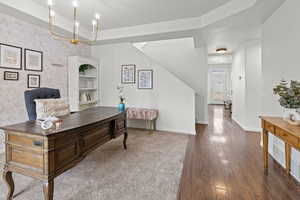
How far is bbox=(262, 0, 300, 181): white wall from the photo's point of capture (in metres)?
2.06

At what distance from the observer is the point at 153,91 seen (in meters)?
4.46

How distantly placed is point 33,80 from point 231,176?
4257mm

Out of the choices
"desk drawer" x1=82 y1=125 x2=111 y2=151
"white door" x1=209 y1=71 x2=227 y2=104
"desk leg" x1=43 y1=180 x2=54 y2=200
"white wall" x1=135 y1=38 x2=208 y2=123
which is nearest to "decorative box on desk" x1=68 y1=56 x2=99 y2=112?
"desk drawer" x1=82 y1=125 x2=111 y2=151

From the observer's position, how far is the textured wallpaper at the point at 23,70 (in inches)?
111

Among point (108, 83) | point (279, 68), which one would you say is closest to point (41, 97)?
point (108, 83)

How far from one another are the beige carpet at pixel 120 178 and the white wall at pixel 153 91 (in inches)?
50.7

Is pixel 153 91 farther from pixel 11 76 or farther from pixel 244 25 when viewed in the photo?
pixel 11 76

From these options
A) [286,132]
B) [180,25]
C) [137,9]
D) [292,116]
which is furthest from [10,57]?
[292,116]

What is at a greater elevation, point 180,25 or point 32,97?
point 180,25

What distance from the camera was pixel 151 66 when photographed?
14.5 ft

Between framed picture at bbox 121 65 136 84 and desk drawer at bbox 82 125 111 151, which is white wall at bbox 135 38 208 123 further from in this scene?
desk drawer at bbox 82 125 111 151

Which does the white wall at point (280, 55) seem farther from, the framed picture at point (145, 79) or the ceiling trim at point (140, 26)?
the framed picture at point (145, 79)

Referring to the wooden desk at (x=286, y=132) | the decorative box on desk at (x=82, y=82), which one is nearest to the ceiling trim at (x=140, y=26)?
the decorative box on desk at (x=82, y=82)

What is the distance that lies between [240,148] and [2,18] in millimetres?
5336
